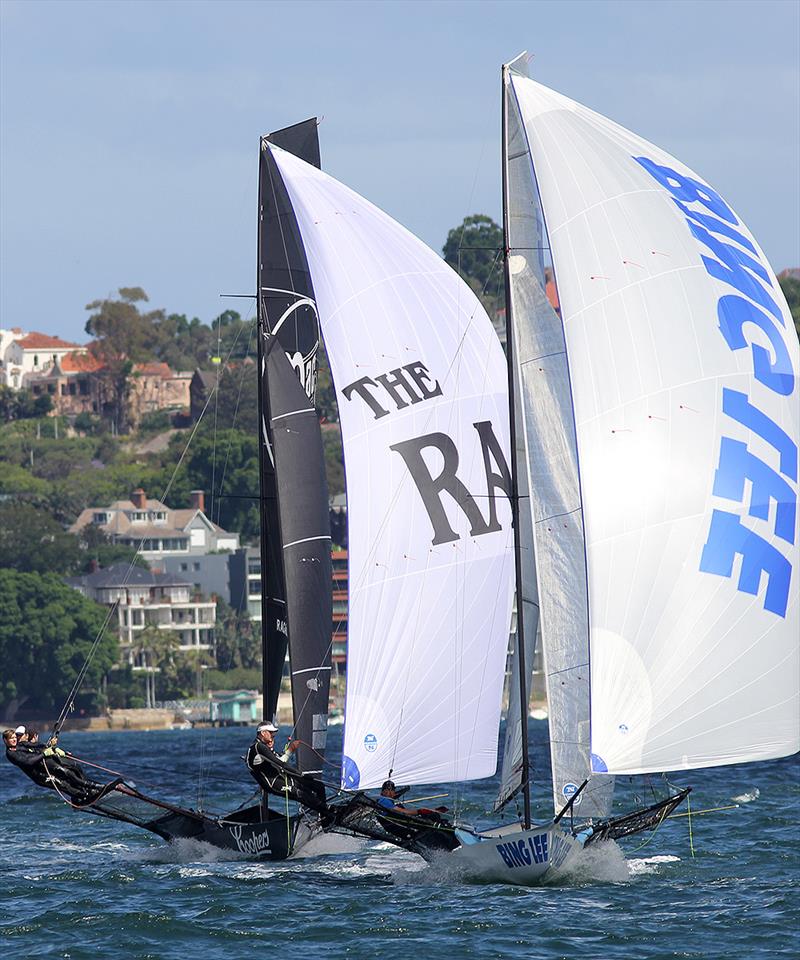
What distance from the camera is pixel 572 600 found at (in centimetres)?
2192

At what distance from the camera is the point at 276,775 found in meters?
24.1

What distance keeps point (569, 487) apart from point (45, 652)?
8577 cm

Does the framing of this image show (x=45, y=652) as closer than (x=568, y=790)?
No

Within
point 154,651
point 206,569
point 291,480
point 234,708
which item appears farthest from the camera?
point 206,569

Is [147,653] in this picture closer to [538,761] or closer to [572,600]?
[538,761]

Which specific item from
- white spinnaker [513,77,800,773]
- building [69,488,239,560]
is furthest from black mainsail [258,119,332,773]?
building [69,488,239,560]

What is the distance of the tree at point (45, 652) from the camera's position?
104000 millimetres

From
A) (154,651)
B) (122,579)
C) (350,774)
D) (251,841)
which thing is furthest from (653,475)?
(122,579)

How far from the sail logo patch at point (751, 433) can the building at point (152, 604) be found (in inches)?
3844

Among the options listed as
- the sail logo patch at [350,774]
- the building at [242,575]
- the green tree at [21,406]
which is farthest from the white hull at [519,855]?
the green tree at [21,406]

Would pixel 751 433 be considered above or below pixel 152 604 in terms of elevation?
below

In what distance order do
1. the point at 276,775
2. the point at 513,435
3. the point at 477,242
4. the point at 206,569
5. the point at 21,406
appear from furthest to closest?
the point at 21,406 < the point at 477,242 < the point at 206,569 < the point at 276,775 < the point at 513,435

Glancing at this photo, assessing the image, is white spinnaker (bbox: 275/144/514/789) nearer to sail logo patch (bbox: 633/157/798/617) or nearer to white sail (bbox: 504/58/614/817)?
white sail (bbox: 504/58/614/817)

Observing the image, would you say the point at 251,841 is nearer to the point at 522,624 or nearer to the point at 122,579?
the point at 522,624
